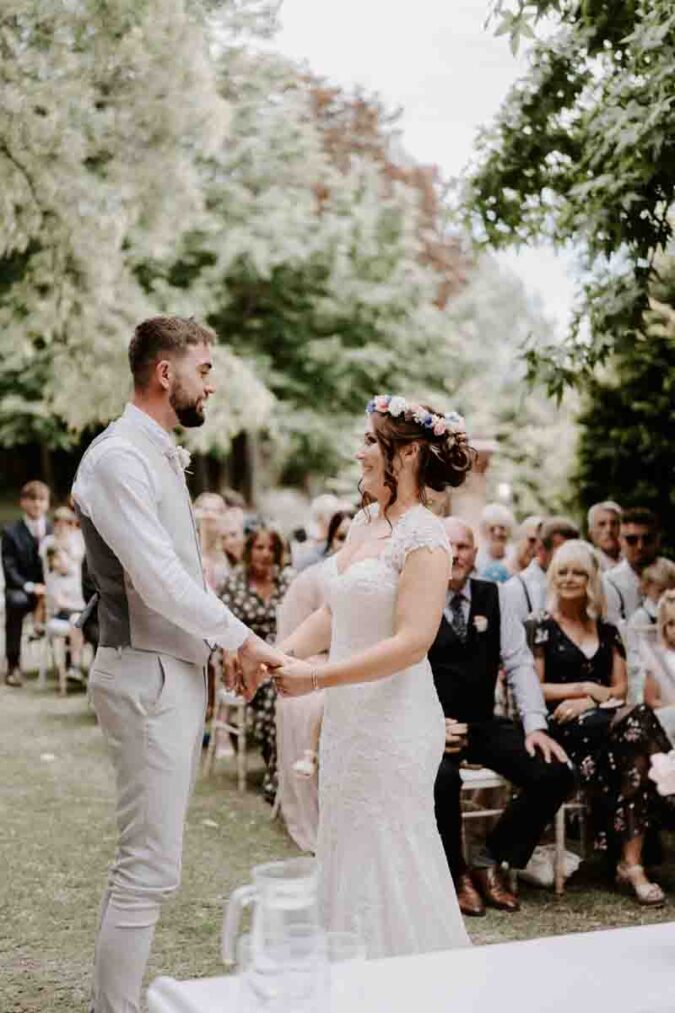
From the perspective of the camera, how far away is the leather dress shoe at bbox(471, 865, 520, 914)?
13.7 ft

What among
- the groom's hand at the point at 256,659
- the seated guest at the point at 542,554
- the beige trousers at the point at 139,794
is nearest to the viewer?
the beige trousers at the point at 139,794

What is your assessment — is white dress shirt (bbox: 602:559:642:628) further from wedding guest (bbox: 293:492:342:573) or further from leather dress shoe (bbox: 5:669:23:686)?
leather dress shoe (bbox: 5:669:23:686)

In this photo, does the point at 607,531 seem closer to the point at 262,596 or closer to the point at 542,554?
the point at 542,554

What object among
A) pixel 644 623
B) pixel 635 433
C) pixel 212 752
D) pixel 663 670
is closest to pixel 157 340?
pixel 663 670

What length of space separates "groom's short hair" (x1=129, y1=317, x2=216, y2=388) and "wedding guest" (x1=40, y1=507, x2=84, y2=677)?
5.15 metres

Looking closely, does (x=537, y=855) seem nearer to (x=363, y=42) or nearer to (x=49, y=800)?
(x=49, y=800)

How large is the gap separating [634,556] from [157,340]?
3.39 m

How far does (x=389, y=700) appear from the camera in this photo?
277 centimetres

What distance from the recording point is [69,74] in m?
5.21

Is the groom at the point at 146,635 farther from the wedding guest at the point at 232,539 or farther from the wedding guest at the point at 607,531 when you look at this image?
the wedding guest at the point at 607,531

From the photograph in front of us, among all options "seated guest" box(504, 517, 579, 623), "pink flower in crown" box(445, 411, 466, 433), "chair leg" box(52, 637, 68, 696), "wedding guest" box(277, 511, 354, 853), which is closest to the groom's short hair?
"pink flower in crown" box(445, 411, 466, 433)

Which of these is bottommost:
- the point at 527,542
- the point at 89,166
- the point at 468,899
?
the point at 468,899

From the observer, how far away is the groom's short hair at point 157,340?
8.98ft

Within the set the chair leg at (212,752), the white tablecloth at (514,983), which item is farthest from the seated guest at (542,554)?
the white tablecloth at (514,983)
